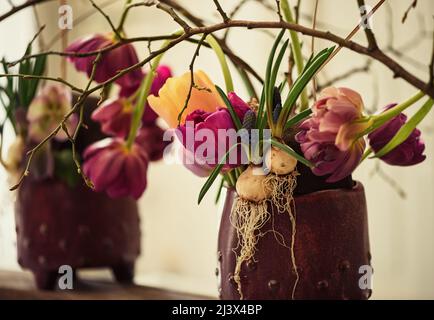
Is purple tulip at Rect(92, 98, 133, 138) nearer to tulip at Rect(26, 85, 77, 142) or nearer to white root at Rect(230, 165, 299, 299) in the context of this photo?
tulip at Rect(26, 85, 77, 142)

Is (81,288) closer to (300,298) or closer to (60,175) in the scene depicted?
(60,175)

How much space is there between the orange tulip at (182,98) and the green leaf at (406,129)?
0.12 meters

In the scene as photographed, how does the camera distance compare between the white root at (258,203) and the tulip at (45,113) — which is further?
the tulip at (45,113)

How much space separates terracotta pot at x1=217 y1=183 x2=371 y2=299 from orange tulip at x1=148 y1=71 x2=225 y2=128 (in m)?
0.10

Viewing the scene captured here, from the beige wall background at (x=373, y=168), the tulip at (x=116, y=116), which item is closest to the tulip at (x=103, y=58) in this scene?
the tulip at (x=116, y=116)

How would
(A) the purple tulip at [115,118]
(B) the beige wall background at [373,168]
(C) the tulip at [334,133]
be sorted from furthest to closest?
(B) the beige wall background at [373,168] < (A) the purple tulip at [115,118] < (C) the tulip at [334,133]

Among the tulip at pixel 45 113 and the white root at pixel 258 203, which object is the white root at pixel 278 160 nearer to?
the white root at pixel 258 203

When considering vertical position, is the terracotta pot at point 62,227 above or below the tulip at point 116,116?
below

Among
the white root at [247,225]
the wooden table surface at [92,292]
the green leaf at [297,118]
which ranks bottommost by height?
the wooden table surface at [92,292]

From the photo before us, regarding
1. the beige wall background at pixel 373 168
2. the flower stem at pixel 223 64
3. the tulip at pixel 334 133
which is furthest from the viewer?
the beige wall background at pixel 373 168

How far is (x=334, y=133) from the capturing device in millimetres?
435

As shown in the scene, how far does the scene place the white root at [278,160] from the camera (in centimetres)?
48

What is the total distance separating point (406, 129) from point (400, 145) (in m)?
0.05

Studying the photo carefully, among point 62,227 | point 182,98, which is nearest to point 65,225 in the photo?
point 62,227
